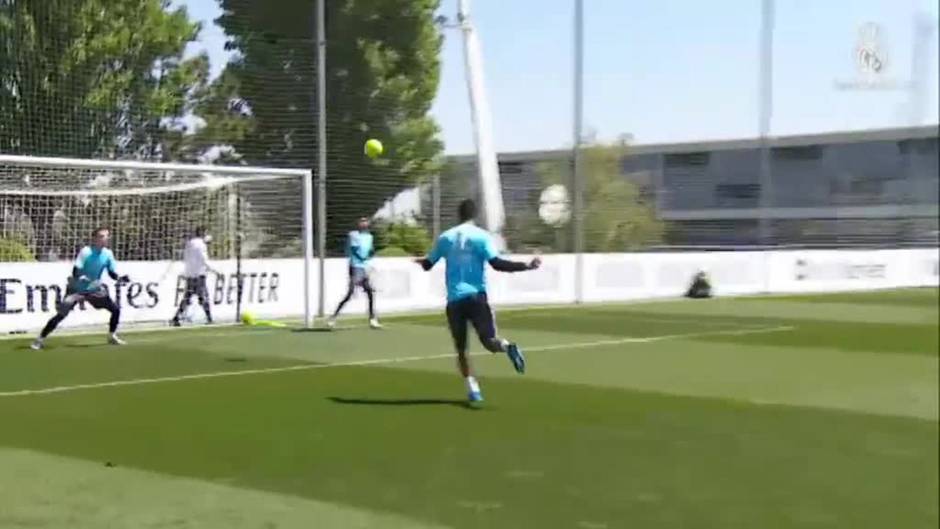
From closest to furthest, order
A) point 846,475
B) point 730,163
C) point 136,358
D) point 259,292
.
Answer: point 730,163
point 846,475
point 136,358
point 259,292

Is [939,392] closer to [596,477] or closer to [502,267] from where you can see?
[596,477]

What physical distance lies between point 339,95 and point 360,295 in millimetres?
5621

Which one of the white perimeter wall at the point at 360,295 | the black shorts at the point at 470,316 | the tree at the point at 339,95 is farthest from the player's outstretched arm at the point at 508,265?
the tree at the point at 339,95

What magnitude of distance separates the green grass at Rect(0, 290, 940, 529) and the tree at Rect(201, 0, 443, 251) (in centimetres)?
952

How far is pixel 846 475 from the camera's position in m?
5.83

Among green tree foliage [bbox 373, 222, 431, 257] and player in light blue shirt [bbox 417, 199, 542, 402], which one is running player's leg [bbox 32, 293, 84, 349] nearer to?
player in light blue shirt [bbox 417, 199, 542, 402]

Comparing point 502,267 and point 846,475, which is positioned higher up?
point 502,267

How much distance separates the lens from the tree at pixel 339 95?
83.4 feet

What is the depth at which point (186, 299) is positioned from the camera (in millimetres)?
20734

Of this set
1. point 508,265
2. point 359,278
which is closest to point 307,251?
point 359,278

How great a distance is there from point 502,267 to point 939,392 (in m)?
8.50

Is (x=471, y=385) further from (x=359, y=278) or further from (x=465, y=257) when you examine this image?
(x=359, y=278)

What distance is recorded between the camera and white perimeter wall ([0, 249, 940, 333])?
1953cm

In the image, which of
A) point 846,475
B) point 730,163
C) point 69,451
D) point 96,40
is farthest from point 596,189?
point 730,163
